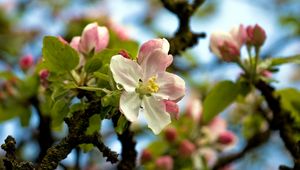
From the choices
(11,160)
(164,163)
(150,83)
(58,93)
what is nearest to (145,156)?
(164,163)

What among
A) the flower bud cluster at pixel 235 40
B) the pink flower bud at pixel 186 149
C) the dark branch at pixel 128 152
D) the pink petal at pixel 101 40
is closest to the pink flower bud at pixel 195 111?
the pink flower bud at pixel 186 149

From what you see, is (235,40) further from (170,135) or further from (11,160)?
(11,160)

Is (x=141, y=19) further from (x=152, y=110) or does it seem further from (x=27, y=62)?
(x=152, y=110)

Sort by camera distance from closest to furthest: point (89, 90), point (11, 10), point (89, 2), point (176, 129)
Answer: point (89, 90) < point (176, 129) < point (11, 10) < point (89, 2)

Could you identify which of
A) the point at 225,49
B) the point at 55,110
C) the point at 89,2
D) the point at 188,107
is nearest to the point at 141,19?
the point at 89,2

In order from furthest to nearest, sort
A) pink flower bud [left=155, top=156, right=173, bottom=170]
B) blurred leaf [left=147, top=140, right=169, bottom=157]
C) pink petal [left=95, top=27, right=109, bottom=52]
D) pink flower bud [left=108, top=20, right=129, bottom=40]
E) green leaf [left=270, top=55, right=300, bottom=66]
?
pink flower bud [left=108, top=20, right=129, bottom=40], blurred leaf [left=147, top=140, right=169, bottom=157], pink flower bud [left=155, top=156, right=173, bottom=170], green leaf [left=270, top=55, right=300, bottom=66], pink petal [left=95, top=27, right=109, bottom=52]

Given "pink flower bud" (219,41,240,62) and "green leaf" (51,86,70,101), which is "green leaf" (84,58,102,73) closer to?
"green leaf" (51,86,70,101)

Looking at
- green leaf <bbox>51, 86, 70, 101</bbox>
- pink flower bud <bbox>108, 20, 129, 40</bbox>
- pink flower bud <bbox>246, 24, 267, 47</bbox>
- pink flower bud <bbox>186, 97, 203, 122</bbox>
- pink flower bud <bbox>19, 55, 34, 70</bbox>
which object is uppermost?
pink flower bud <bbox>108, 20, 129, 40</bbox>

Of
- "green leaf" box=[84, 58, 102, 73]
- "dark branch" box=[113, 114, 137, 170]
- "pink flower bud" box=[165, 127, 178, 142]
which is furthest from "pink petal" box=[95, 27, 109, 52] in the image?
"pink flower bud" box=[165, 127, 178, 142]

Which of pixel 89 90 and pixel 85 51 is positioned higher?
pixel 85 51
